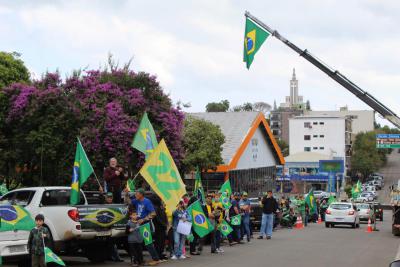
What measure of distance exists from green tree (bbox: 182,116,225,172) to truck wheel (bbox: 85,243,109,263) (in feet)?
95.3

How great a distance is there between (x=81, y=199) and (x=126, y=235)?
4.64 ft

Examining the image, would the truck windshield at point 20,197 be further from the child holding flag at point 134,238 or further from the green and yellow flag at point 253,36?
the green and yellow flag at point 253,36

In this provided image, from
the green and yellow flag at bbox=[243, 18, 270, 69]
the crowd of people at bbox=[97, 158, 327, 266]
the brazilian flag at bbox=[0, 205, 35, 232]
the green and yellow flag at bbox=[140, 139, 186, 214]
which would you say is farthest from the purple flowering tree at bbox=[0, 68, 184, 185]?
the brazilian flag at bbox=[0, 205, 35, 232]

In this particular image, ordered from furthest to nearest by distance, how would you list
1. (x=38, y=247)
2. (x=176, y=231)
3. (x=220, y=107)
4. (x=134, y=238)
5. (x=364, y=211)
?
(x=220, y=107), (x=364, y=211), (x=176, y=231), (x=134, y=238), (x=38, y=247)

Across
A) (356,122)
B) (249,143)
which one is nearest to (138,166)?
(249,143)

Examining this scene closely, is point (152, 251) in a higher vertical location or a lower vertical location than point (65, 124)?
lower

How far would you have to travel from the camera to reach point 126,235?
15.5m

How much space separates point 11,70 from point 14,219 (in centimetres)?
1934

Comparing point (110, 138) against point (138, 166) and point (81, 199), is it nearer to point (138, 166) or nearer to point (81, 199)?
point (138, 166)

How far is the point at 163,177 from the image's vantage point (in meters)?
16.2

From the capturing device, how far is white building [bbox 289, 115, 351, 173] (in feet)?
389

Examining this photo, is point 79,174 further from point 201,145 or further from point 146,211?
point 201,145

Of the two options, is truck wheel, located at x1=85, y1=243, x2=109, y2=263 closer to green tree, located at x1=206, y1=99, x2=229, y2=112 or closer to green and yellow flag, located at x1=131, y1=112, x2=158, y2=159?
green and yellow flag, located at x1=131, y1=112, x2=158, y2=159

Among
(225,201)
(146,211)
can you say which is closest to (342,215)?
(225,201)
